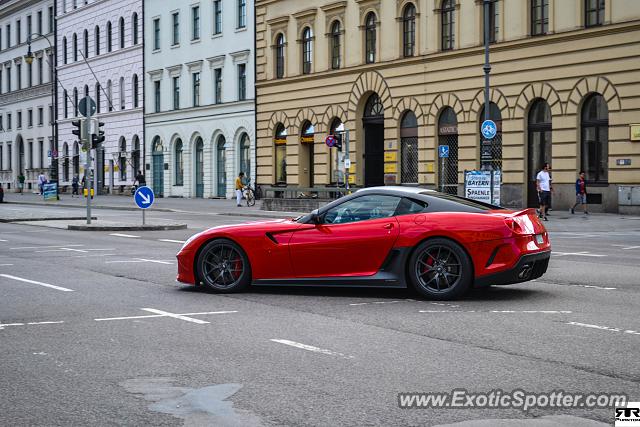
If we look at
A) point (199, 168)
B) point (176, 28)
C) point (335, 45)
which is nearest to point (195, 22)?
point (176, 28)

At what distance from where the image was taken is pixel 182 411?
612 centimetres

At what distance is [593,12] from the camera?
35250 millimetres

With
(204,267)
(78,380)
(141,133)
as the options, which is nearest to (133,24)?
(141,133)

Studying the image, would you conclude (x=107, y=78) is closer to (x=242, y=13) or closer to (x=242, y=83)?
(x=242, y=83)

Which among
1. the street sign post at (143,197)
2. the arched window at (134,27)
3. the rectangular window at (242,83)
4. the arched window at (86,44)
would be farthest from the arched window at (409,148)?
the arched window at (86,44)

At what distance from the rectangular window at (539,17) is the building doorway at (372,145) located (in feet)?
33.5

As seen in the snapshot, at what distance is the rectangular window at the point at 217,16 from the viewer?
189 feet

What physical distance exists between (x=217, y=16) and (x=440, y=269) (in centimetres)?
4905

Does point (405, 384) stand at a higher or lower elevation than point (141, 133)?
lower

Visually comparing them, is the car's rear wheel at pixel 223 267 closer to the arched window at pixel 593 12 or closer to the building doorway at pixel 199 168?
the arched window at pixel 593 12

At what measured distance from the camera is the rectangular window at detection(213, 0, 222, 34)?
189 feet

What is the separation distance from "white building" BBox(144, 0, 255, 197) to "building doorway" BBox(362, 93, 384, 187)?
9.62m

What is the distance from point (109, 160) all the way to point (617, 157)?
146 feet

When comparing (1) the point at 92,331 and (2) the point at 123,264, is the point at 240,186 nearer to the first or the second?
(2) the point at 123,264
